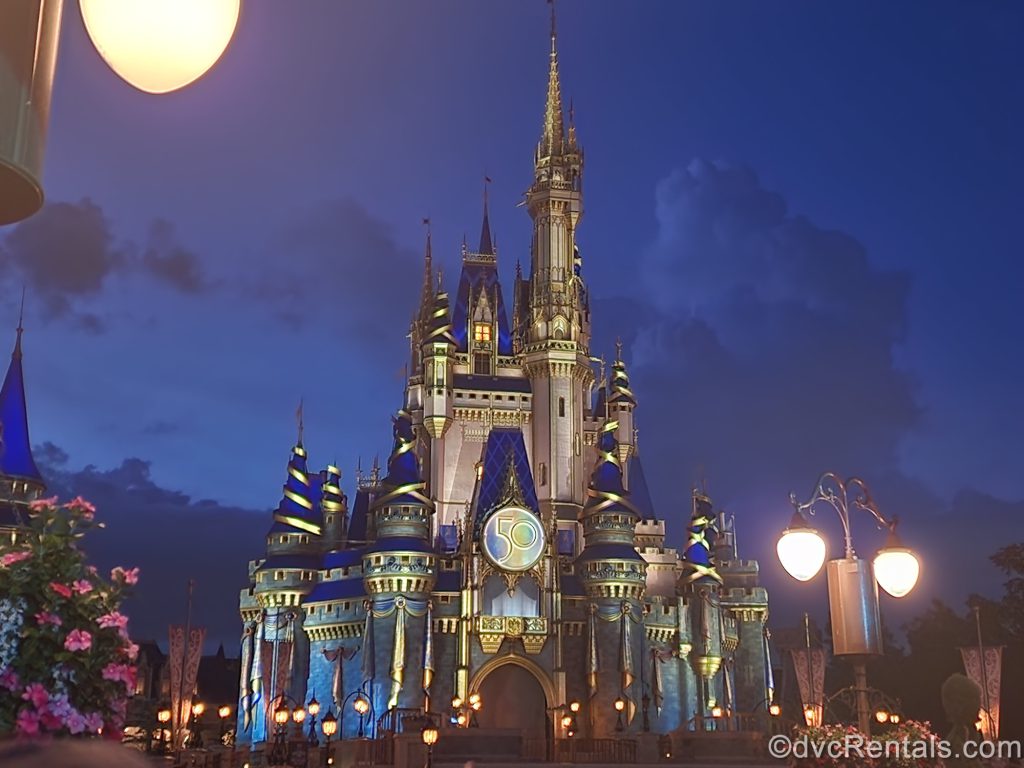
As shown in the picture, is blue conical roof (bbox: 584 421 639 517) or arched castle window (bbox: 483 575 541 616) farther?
blue conical roof (bbox: 584 421 639 517)

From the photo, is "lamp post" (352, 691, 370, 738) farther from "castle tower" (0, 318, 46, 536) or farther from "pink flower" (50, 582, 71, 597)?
"pink flower" (50, 582, 71, 597)

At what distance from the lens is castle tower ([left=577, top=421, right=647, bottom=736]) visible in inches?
2028

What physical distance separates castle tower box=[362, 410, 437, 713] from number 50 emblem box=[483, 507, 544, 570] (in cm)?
294

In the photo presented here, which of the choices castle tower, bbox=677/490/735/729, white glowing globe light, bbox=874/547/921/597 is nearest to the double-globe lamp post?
white glowing globe light, bbox=874/547/921/597

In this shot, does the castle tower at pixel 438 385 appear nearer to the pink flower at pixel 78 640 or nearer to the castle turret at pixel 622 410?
the castle turret at pixel 622 410

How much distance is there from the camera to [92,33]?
3.72 metres

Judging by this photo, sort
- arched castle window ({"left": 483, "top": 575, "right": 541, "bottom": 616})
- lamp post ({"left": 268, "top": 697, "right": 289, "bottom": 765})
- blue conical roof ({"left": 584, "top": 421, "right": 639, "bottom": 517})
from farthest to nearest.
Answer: blue conical roof ({"left": 584, "top": 421, "right": 639, "bottom": 517})
arched castle window ({"left": 483, "top": 575, "right": 541, "bottom": 616})
lamp post ({"left": 268, "top": 697, "right": 289, "bottom": 765})

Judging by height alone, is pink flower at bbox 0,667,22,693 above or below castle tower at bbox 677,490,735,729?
below

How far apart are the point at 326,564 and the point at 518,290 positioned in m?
21.8

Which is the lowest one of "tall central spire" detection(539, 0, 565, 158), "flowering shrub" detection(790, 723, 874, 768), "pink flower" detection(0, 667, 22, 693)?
"flowering shrub" detection(790, 723, 874, 768)

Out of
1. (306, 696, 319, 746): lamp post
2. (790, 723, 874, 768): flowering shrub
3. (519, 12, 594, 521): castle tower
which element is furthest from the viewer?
(519, 12, 594, 521): castle tower

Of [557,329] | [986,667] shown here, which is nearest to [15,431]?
[557,329]

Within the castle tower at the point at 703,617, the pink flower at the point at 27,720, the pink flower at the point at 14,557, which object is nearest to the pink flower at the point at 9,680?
the pink flower at the point at 27,720

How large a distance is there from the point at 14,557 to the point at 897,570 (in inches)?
375
